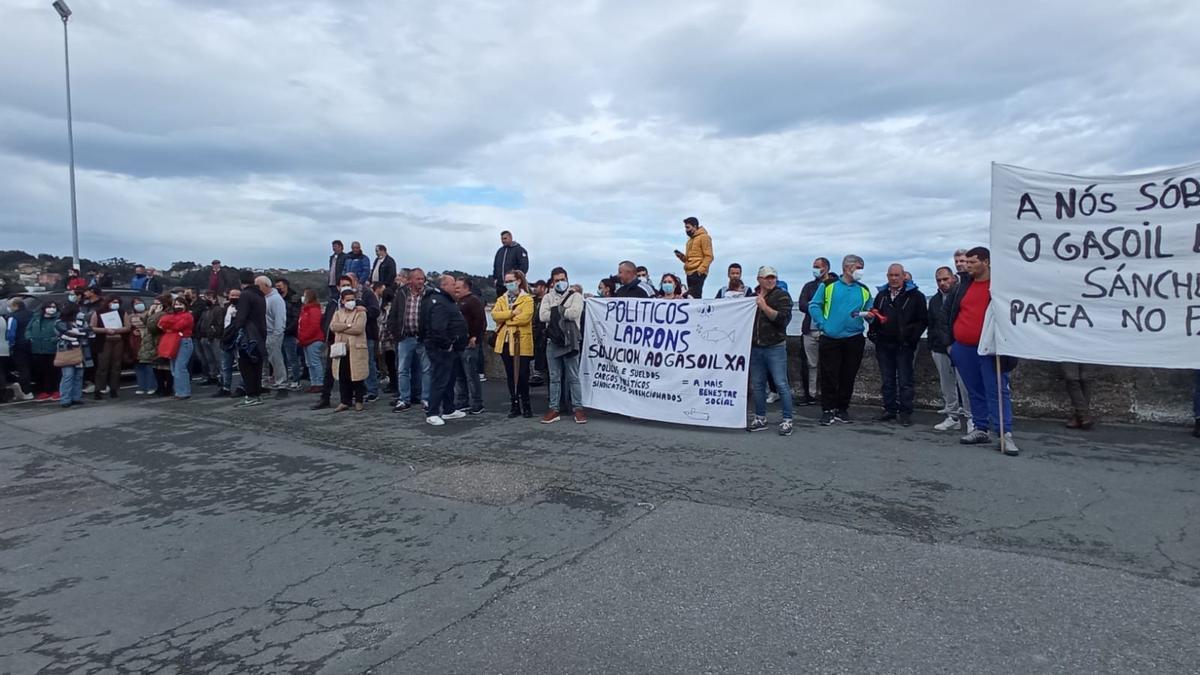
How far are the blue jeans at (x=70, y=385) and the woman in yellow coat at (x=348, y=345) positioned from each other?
200 inches

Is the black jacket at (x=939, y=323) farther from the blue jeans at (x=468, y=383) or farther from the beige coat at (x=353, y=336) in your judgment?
the beige coat at (x=353, y=336)

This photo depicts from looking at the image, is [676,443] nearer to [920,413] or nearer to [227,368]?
[920,413]

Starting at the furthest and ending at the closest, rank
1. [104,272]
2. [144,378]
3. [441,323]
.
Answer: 1. [104,272]
2. [144,378]
3. [441,323]

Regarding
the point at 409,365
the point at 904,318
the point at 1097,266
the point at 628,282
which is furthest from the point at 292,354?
the point at 1097,266

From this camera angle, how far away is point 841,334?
28.1ft

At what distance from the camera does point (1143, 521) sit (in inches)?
196

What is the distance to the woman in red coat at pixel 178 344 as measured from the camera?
40.1 feet

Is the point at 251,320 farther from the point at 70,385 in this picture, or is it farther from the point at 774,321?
the point at 774,321

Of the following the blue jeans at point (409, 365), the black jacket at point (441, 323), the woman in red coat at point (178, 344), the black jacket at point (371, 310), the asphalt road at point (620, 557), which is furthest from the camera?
the woman in red coat at point (178, 344)

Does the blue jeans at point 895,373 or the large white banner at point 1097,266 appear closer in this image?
the large white banner at point 1097,266

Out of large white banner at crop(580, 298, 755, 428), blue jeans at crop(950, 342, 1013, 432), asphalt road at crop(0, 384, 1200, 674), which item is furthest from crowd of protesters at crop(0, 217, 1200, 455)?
asphalt road at crop(0, 384, 1200, 674)

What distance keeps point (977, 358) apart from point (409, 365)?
7438mm

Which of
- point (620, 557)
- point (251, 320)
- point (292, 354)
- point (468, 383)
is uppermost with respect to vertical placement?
point (251, 320)

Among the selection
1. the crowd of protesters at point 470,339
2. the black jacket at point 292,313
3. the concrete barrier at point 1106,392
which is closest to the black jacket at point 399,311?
the crowd of protesters at point 470,339
